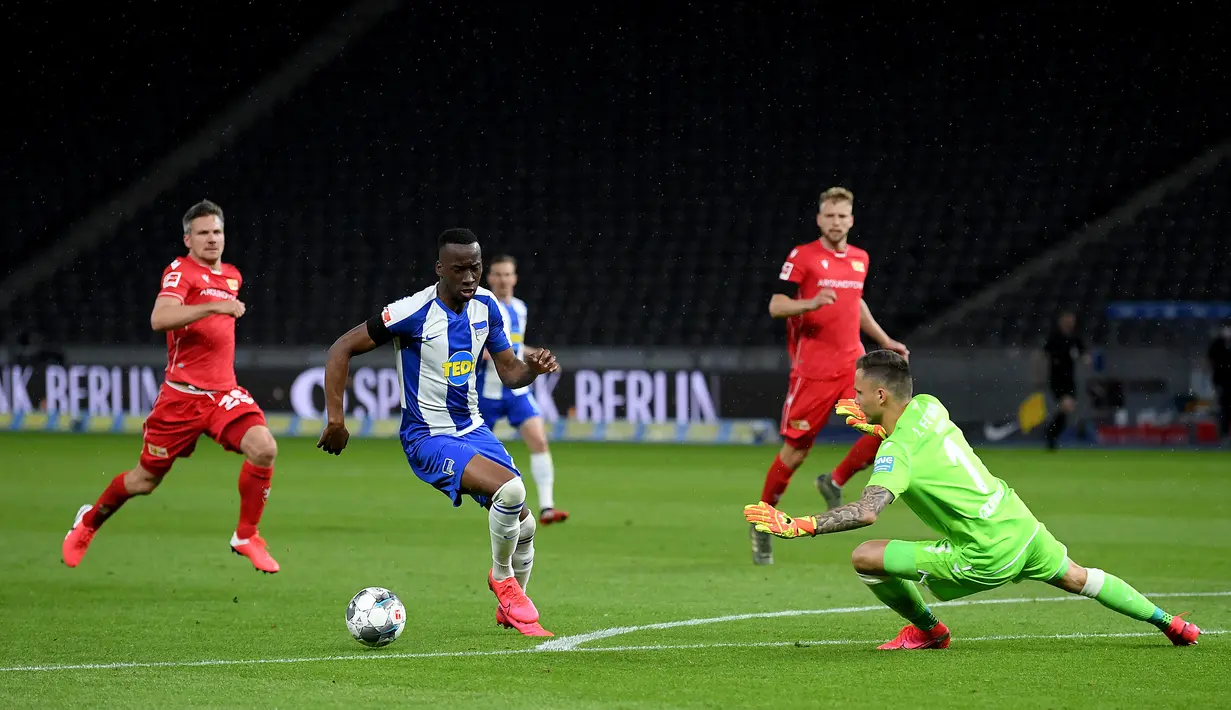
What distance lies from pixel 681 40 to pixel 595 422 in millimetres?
10971

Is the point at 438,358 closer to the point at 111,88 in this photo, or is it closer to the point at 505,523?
the point at 505,523

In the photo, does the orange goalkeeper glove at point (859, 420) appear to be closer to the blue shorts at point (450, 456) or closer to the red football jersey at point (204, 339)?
the blue shorts at point (450, 456)

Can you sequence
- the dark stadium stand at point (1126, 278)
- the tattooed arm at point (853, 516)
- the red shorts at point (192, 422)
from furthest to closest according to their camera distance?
the dark stadium stand at point (1126, 278) < the red shorts at point (192, 422) < the tattooed arm at point (853, 516)

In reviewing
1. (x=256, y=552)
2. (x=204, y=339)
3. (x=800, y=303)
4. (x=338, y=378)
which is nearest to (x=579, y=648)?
(x=338, y=378)

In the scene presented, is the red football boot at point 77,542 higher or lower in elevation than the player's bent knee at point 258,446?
lower

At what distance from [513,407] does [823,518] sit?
6.82m

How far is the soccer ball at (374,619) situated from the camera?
22.0 ft

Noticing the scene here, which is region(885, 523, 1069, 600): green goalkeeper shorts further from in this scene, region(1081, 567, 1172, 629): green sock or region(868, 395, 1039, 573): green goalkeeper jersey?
region(1081, 567, 1172, 629): green sock

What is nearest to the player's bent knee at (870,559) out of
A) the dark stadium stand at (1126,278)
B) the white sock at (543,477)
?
the white sock at (543,477)

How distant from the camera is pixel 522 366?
747 centimetres

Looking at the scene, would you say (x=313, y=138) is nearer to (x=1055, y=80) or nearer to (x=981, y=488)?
(x=1055, y=80)

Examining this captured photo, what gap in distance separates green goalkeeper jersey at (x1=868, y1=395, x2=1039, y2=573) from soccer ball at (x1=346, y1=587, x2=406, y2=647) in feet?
6.96

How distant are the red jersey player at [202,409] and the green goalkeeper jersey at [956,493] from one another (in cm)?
437

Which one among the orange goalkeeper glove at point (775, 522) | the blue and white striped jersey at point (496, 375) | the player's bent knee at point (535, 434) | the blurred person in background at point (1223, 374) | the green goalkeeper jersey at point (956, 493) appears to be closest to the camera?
the orange goalkeeper glove at point (775, 522)
